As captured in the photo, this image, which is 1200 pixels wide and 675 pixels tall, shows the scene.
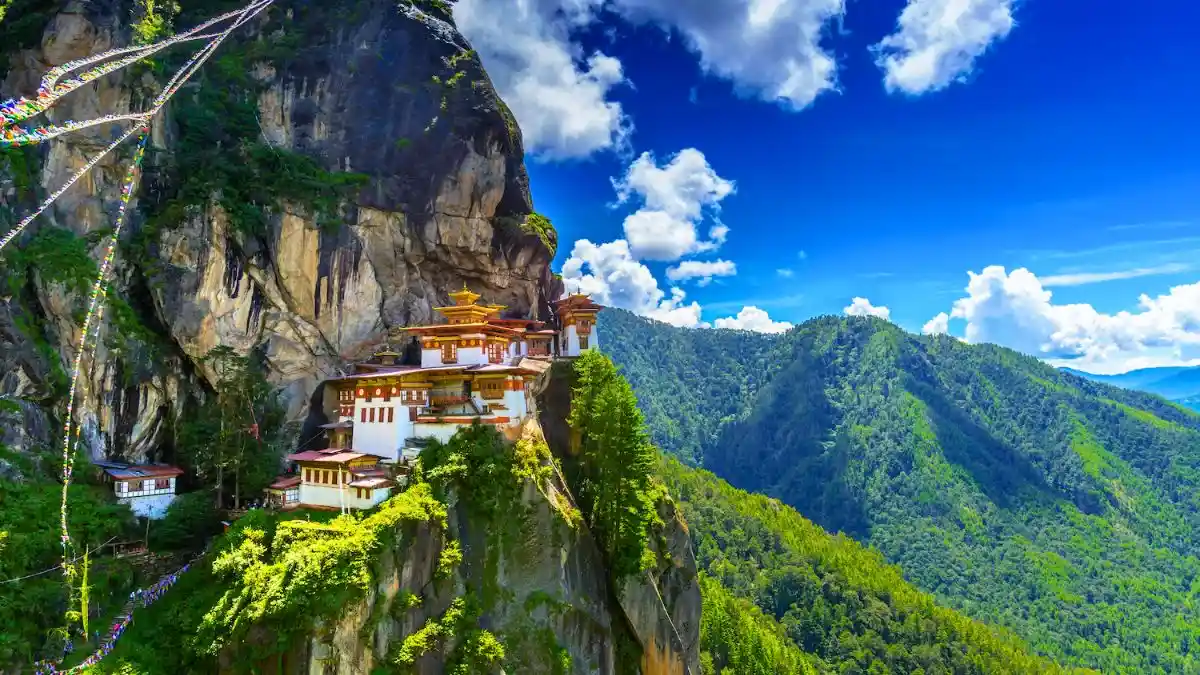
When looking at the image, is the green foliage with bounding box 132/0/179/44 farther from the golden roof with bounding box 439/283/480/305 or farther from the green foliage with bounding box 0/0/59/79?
the golden roof with bounding box 439/283/480/305

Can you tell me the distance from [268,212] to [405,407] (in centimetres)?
1688

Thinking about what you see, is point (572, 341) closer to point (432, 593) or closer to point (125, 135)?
point (432, 593)

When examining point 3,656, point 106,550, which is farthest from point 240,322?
point 3,656

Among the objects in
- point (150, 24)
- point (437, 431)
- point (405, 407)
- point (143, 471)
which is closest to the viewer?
point (143, 471)

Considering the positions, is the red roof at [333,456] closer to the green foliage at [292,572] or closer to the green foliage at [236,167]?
the green foliage at [292,572]

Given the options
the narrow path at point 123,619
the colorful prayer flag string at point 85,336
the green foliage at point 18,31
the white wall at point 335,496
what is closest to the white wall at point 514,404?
the white wall at point 335,496

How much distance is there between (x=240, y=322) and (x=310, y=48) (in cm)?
2271

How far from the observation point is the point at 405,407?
3634 centimetres

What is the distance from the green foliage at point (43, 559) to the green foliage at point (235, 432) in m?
4.62

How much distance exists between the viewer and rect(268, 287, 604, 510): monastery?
111 ft

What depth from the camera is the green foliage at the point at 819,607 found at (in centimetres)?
7881

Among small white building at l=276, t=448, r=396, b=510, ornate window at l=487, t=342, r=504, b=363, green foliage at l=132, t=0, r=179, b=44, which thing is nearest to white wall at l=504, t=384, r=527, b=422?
ornate window at l=487, t=342, r=504, b=363

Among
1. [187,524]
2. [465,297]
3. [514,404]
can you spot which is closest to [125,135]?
[187,524]

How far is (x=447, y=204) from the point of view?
48.8 metres
